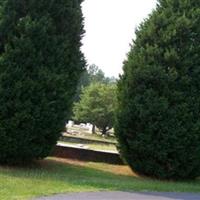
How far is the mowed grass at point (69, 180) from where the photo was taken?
37.9ft

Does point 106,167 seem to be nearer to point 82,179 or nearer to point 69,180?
point 82,179

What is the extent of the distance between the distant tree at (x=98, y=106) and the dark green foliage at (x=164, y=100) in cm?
4178

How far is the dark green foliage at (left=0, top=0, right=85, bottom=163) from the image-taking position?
15.0 meters

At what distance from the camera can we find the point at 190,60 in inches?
656

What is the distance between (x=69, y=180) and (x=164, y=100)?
4.35 meters

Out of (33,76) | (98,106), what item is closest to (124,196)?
(33,76)

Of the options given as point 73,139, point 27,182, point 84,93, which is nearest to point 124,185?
point 27,182

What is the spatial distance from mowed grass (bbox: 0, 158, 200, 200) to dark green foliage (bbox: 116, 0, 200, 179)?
2.41 feet

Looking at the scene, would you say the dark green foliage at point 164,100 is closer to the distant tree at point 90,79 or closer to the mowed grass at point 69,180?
the mowed grass at point 69,180

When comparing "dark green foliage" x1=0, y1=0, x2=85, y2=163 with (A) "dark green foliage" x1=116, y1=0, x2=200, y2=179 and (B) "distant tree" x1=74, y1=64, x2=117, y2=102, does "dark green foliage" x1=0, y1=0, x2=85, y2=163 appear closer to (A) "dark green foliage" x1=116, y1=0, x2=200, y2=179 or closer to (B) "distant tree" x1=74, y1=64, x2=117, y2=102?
(A) "dark green foliage" x1=116, y1=0, x2=200, y2=179

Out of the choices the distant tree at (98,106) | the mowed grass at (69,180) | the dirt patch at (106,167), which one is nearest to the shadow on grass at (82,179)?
the mowed grass at (69,180)

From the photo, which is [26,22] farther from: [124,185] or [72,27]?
[124,185]

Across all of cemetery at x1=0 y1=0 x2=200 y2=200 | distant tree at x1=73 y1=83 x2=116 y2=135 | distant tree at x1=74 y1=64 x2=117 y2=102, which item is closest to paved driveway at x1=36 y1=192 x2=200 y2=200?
cemetery at x1=0 y1=0 x2=200 y2=200

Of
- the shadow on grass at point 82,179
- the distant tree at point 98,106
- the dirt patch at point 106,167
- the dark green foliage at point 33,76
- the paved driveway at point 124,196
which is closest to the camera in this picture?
the paved driveway at point 124,196
